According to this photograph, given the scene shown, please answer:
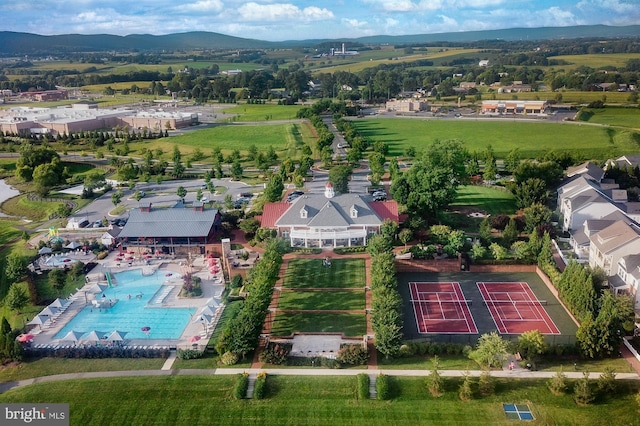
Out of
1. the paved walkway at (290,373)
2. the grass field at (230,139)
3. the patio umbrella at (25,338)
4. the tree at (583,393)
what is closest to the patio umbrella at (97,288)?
the patio umbrella at (25,338)

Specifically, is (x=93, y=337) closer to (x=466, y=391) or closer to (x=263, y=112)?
(x=466, y=391)

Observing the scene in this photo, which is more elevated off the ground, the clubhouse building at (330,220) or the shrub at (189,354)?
the clubhouse building at (330,220)

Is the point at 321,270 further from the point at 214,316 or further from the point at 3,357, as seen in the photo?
the point at 3,357

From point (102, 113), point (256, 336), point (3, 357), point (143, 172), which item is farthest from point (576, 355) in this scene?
point (102, 113)

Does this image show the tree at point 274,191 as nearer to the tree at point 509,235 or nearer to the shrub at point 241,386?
the tree at point 509,235

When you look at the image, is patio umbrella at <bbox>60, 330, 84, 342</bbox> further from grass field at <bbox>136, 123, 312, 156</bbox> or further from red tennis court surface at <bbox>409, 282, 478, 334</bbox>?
grass field at <bbox>136, 123, 312, 156</bbox>

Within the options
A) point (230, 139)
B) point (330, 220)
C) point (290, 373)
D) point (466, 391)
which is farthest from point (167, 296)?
point (230, 139)
